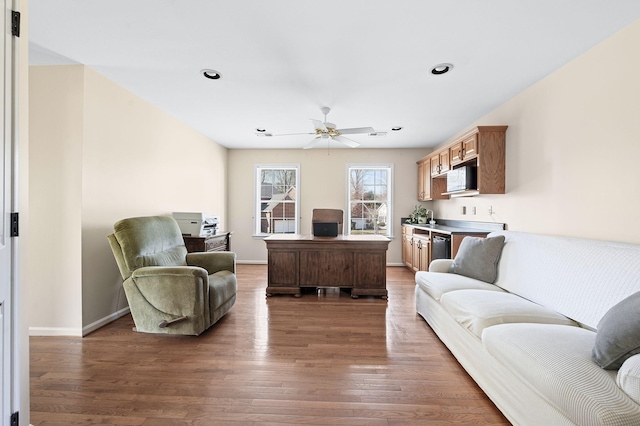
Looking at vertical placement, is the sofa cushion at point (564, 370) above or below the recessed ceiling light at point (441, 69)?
below

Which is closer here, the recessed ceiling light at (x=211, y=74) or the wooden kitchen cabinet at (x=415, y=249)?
the recessed ceiling light at (x=211, y=74)

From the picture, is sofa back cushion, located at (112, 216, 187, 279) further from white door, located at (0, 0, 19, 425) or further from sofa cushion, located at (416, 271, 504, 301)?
sofa cushion, located at (416, 271, 504, 301)

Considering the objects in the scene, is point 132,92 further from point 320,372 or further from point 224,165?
point 320,372

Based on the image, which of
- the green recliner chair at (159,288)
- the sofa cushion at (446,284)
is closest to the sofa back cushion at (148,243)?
the green recliner chair at (159,288)

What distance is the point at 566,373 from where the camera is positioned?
1248 mm

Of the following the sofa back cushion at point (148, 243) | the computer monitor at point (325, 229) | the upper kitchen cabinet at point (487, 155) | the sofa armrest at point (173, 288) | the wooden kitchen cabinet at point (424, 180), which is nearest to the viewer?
the sofa armrest at point (173, 288)

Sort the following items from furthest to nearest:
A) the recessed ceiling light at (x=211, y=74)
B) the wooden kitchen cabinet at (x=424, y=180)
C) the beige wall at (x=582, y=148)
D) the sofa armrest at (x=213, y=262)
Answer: the wooden kitchen cabinet at (x=424, y=180)
the sofa armrest at (x=213, y=262)
the recessed ceiling light at (x=211, y=74)
the beige wall at (x=582, y=148)

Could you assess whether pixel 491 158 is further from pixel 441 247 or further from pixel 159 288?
pixel 159 288

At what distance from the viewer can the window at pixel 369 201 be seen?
6.35 meters

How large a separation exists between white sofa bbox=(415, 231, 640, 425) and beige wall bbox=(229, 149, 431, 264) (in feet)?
11.2

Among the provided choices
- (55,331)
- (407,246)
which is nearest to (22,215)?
(55,331)

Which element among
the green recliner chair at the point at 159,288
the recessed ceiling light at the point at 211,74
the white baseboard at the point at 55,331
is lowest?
the white baseboard at the point at 55,331

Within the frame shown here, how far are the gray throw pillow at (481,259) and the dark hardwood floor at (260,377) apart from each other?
2.38 ft

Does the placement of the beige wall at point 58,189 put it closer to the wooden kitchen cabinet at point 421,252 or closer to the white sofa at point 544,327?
the white sofa at point 544,327
